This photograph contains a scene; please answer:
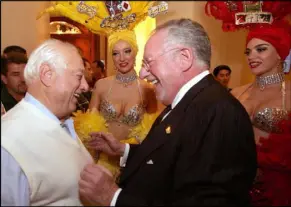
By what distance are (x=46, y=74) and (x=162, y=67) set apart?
33cm

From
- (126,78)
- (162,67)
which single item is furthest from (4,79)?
(126,78)

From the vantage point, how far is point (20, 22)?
766 millimetres

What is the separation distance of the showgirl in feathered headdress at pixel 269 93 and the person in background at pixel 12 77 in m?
0.74

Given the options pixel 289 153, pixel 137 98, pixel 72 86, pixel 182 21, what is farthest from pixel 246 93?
pixel 72 86

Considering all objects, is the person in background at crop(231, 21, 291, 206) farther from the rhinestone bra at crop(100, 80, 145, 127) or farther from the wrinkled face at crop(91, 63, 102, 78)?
the wrinkled face at crop(91, 63, 102, 78)

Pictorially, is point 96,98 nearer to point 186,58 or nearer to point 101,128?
point 101,128

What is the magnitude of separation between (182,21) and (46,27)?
368mm

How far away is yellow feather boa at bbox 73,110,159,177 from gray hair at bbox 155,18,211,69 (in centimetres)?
70

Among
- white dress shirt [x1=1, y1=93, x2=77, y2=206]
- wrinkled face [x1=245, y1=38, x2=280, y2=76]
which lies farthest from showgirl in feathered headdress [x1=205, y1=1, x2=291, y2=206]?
white dress shirt [x1=1, y1=93, x2=77, y2=206]

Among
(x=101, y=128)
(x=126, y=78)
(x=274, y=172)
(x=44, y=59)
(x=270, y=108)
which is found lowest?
(x=274, y=172)

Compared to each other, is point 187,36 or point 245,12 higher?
point 245,12

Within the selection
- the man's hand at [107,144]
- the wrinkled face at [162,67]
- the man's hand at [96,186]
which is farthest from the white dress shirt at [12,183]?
the man's hand at [107,144]

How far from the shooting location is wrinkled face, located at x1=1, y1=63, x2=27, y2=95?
34.9 inches

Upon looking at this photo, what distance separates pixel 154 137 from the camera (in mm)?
1042
